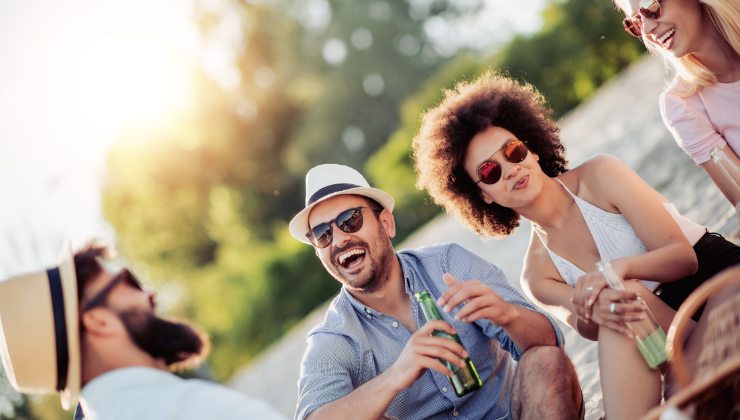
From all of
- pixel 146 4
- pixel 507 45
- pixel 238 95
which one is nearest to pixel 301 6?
pixel 238 95

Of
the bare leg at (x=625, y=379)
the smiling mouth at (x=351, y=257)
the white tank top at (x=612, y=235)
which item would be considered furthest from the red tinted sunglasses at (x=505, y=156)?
the bare leg at (x=625, y=379)

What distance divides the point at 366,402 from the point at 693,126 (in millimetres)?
2220

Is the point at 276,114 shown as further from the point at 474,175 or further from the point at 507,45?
the point at 474,175

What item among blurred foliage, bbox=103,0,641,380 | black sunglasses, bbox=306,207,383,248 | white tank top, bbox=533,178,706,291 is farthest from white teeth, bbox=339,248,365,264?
blurred foliage, bbox=103,0,641,380

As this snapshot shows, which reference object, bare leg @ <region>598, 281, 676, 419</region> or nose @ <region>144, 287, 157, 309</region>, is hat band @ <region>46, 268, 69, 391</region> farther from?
bare leg @ <region>598, 281, 676, 419</region>

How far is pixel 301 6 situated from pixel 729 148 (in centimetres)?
3802

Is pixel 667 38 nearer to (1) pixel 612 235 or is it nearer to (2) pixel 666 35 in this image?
(2) pixel 666 35

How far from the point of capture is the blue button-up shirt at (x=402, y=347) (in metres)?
3.75

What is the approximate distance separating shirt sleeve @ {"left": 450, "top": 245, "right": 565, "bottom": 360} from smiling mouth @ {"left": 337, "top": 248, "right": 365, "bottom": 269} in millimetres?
519

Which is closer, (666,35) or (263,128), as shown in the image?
(666,35)

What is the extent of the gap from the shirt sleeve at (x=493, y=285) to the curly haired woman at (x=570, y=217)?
0.56 ft

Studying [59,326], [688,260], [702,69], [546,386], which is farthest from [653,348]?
[59,326]

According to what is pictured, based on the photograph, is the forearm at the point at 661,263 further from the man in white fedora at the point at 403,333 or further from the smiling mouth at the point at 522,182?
the smiling mouth at the point at 522,182

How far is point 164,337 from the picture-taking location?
9.36 feet
